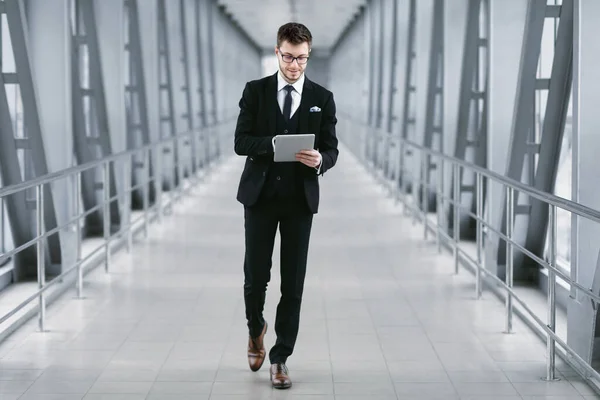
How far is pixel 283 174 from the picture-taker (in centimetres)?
324

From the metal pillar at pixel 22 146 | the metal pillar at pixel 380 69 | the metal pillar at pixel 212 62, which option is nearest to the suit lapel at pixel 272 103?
the metal pillar at pixel 22 146

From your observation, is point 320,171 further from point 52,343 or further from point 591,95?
point 52,343

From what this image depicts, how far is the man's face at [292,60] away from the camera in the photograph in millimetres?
3113

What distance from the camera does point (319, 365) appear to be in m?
3.67

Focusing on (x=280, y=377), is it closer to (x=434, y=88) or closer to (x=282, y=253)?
(x=282, y=253)

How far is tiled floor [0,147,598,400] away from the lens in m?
3.39

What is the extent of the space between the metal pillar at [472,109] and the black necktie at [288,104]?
10.8ft

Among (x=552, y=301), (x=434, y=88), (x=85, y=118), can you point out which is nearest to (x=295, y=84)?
(x=552, y=301)

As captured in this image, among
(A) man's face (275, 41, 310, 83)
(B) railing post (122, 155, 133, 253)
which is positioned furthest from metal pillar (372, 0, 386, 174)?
(A) man's face (275, 41, 310, 83)

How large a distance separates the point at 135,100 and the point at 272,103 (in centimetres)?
612

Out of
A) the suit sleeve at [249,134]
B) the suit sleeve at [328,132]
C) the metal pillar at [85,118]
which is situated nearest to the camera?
the suit sleeve at [249,134]

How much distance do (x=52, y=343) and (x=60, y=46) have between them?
201 centimetres

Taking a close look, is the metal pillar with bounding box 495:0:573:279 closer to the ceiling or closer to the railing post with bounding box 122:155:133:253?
the railing post with bounding box 122:155:133:253

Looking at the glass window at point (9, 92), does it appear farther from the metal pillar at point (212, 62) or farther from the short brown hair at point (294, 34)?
the metal pillar at point (212, 62)
